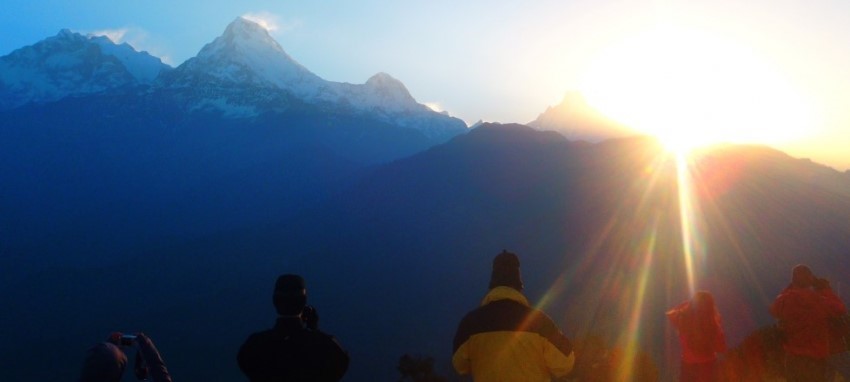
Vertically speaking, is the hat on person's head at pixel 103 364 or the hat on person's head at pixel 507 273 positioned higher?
the hat on person's head at pixel 507 273

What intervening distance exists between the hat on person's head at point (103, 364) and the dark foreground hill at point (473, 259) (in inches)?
2920

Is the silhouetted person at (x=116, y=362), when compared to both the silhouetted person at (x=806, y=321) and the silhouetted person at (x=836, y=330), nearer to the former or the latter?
the silhouetted person at (x=806, y=321)

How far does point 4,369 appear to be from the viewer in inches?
4141

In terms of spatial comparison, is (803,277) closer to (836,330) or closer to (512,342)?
(836,330)

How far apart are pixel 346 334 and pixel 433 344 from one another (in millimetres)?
18607

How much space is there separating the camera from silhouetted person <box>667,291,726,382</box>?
638 cm

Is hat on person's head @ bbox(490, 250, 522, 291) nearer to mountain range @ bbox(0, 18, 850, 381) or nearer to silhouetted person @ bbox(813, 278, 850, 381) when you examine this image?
silhouetted person @ bbox(813, 278, 850, 381)

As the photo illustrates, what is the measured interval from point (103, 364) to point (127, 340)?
11.4 inches

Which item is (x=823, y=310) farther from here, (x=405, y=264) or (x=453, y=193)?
(x=453, y=193)

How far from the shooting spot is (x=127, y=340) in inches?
226

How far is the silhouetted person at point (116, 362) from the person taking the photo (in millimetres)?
5488

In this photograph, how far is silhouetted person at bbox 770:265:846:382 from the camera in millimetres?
7707

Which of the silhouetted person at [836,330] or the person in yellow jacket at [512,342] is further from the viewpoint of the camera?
the silhouetted person at [836,330]

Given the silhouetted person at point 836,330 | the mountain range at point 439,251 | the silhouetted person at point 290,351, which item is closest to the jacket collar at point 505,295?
the silhouetted person at point 290,351
